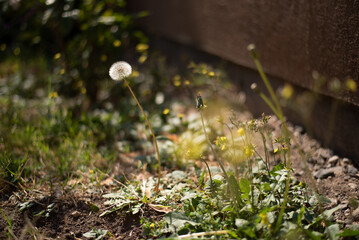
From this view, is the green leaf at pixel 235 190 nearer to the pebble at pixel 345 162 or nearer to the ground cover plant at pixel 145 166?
the ground cover plant at pixel 145 166

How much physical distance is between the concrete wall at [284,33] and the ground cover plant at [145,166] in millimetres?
204

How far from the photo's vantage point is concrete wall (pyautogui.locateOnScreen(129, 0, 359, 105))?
73.2 inches

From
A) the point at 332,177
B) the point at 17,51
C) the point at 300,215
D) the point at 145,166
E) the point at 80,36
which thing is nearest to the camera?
the point at 300,215

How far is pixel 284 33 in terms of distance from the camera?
95.0 inches

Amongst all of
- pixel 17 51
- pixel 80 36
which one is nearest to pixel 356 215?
pixel 80 36

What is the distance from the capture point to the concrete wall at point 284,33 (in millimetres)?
1859

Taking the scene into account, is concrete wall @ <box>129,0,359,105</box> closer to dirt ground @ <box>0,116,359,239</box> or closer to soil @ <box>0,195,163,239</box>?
dirt ground @ <box>0,116,359,239</box>

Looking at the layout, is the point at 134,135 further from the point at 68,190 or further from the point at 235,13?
the point at 235,13

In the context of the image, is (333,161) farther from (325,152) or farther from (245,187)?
(245,187)

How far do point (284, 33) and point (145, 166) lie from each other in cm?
138

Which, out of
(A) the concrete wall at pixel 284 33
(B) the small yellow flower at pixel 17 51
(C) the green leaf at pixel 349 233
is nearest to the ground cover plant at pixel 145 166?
(C) the green leaf at pixel 349 233

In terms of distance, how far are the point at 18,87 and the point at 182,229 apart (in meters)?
2.83

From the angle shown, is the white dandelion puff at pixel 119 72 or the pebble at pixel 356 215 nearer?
the pebble at pixel 356 215

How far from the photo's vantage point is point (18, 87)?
3527 millimetres
